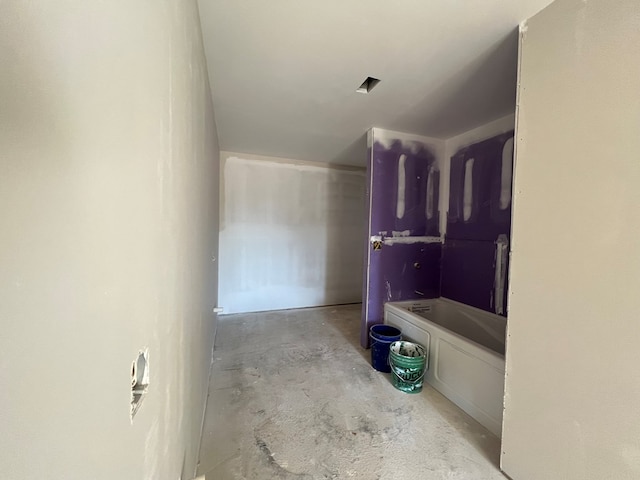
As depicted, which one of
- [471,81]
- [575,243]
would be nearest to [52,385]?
[575,243]

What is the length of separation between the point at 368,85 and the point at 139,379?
2294mm

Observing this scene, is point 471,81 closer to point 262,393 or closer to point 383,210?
point 383,210

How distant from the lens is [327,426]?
1797 millimetres

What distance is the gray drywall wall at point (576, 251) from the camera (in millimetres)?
1044

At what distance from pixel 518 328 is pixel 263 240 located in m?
3.55

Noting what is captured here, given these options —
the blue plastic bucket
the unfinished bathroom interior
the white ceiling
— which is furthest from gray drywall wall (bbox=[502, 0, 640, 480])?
the blue plastic bucket

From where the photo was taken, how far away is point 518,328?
1.42 meters

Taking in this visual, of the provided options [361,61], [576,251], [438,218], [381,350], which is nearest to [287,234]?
[438,218]

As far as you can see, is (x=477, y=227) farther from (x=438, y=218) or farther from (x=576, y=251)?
(x=576, y=251)

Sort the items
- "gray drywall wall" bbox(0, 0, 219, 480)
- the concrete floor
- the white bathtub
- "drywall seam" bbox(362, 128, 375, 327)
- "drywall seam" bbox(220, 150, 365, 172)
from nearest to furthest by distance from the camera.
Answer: "gray drywall wall" bbox(0, 0, 219, 480) → the concrete floor → the white bathtub → "drywall seam" bbox(362, 128, 375, 327) → "drywall seam" bbox(220, 150, 365, 172)

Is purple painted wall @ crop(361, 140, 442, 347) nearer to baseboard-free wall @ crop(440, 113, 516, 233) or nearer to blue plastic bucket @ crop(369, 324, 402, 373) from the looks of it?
baseboard-free wall @ crop(440, 113, 516, 233)

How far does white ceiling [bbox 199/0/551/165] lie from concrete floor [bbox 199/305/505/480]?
2486 mm

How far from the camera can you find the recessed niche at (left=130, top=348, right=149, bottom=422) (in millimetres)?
531

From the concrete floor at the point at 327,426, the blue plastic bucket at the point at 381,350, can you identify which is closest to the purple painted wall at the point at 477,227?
the blue plastic bucket at the point at 381,350
